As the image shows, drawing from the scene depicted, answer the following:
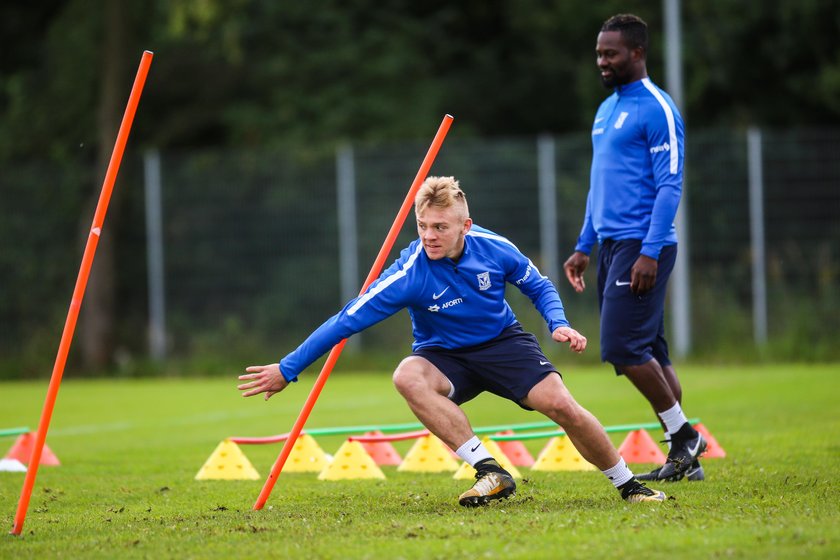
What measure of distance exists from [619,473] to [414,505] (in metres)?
0.98

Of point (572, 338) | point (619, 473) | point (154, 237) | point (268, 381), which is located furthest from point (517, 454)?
point (154, 237)

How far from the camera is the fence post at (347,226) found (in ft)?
64.2

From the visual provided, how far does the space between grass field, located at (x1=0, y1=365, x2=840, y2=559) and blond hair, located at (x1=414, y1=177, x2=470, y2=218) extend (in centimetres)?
140

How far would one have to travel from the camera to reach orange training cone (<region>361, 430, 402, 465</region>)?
27.8ft

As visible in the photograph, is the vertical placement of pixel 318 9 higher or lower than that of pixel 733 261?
higher

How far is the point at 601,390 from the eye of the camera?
46.4 feet

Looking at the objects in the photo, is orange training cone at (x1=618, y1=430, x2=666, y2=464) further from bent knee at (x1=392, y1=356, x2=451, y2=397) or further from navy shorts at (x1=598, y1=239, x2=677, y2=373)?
bent knee at (x1=392, y1=356, x2=451, y2=397)

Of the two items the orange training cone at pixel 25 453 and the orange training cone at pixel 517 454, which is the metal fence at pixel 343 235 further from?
the orange training cone at pixel 25 453

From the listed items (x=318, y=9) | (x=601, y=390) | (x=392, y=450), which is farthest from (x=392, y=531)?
(x=318, y=9)

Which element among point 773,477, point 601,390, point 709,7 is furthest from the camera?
point 709,7

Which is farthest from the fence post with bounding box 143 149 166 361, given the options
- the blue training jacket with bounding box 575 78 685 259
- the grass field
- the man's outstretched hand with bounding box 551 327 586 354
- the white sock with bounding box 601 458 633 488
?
the man's outstretched hand with bounding box 551 327 586 354

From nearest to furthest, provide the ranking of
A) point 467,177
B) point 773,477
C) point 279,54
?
point 773,477 < point 467,177 < point 279,54

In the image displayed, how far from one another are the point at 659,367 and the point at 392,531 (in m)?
2.22

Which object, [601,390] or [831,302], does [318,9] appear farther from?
[601,390]
